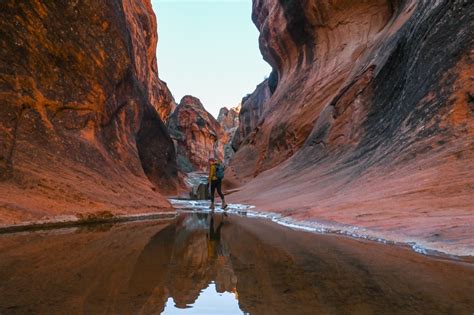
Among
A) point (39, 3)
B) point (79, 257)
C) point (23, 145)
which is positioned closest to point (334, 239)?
point (79, 257)

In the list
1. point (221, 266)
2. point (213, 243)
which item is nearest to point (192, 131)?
point (213, 243)

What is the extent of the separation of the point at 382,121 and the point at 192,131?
48.8 metres

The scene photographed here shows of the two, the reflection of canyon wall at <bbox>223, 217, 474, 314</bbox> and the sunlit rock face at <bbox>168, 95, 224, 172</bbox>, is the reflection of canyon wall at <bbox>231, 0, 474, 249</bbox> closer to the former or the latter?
the reflection of canyon wall at <bbox>223, 217, 474, 314</bbox>

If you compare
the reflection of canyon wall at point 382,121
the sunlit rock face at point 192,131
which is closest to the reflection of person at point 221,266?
the reflection of canyon wall at point 382,121

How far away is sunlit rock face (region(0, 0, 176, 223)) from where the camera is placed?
7.83 m

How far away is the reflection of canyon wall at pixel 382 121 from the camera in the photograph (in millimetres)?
6789

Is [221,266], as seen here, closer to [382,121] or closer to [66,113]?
[66,113]

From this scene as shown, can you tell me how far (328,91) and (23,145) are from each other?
16.3m

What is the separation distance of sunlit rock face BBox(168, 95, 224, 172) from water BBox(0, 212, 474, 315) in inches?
2089

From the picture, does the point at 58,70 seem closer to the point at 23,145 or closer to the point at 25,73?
the point at 25,73

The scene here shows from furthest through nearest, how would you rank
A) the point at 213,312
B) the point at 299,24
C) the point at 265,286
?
the point at 299,24, the point at 265,286, the point at 213,312

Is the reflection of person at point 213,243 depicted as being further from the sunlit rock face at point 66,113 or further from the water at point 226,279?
the sunlit rock face at point 66,113

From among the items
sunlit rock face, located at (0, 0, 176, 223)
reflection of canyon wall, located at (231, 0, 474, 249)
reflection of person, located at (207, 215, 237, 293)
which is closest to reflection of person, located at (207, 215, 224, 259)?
reflection of person, located at (207, 215, 237, 293)

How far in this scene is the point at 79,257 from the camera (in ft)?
13.1
